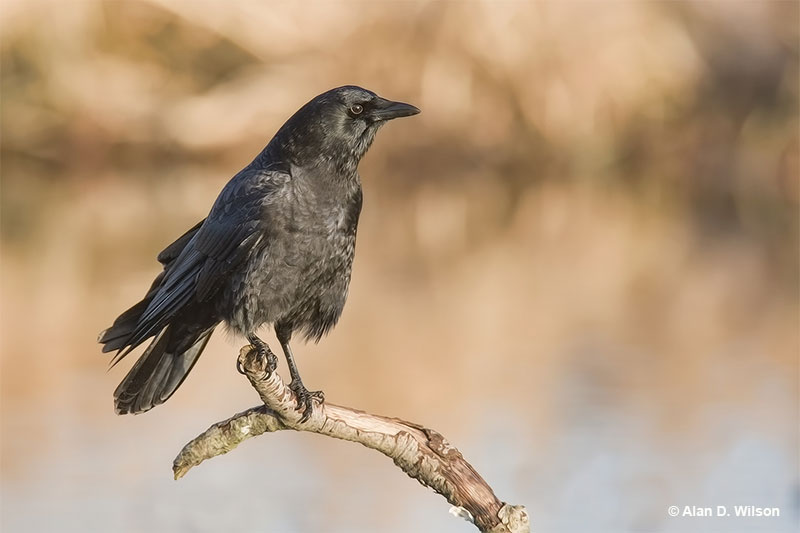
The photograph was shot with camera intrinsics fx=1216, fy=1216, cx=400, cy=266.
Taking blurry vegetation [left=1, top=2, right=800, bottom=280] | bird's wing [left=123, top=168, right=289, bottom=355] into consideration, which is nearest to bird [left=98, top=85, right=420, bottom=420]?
bird's wing [left=123, top=168, right=289, bottom=355]

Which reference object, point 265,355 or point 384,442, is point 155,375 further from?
point 384,442

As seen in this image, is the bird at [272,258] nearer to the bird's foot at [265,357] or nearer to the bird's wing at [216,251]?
the bird's wing at [216,251]

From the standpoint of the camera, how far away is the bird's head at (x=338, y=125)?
536cm

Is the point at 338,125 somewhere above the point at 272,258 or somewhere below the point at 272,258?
above

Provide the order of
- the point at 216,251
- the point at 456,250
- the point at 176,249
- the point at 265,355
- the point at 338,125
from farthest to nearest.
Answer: the point at 456,250, the point at 176,249, the point at 338,125, the point at 216,251, the point at 265,355

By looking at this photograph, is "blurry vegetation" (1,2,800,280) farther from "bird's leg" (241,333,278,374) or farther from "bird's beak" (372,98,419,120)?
"bird's leg" (241,333,278,374)

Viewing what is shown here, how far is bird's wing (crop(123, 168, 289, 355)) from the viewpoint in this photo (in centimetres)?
512

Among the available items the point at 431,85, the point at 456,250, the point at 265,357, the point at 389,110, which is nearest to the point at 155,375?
the point at 265,357

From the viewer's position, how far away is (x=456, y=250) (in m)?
17.6

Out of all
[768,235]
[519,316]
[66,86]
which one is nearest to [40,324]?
[519,316]

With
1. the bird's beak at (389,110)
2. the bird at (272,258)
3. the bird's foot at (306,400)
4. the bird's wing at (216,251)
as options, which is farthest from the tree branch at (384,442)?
the bird's beak at (389,110)

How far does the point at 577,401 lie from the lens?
10820 millimetres

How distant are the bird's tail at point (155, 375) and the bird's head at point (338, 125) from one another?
0.97 metres

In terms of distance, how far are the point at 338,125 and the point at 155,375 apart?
1.37m
